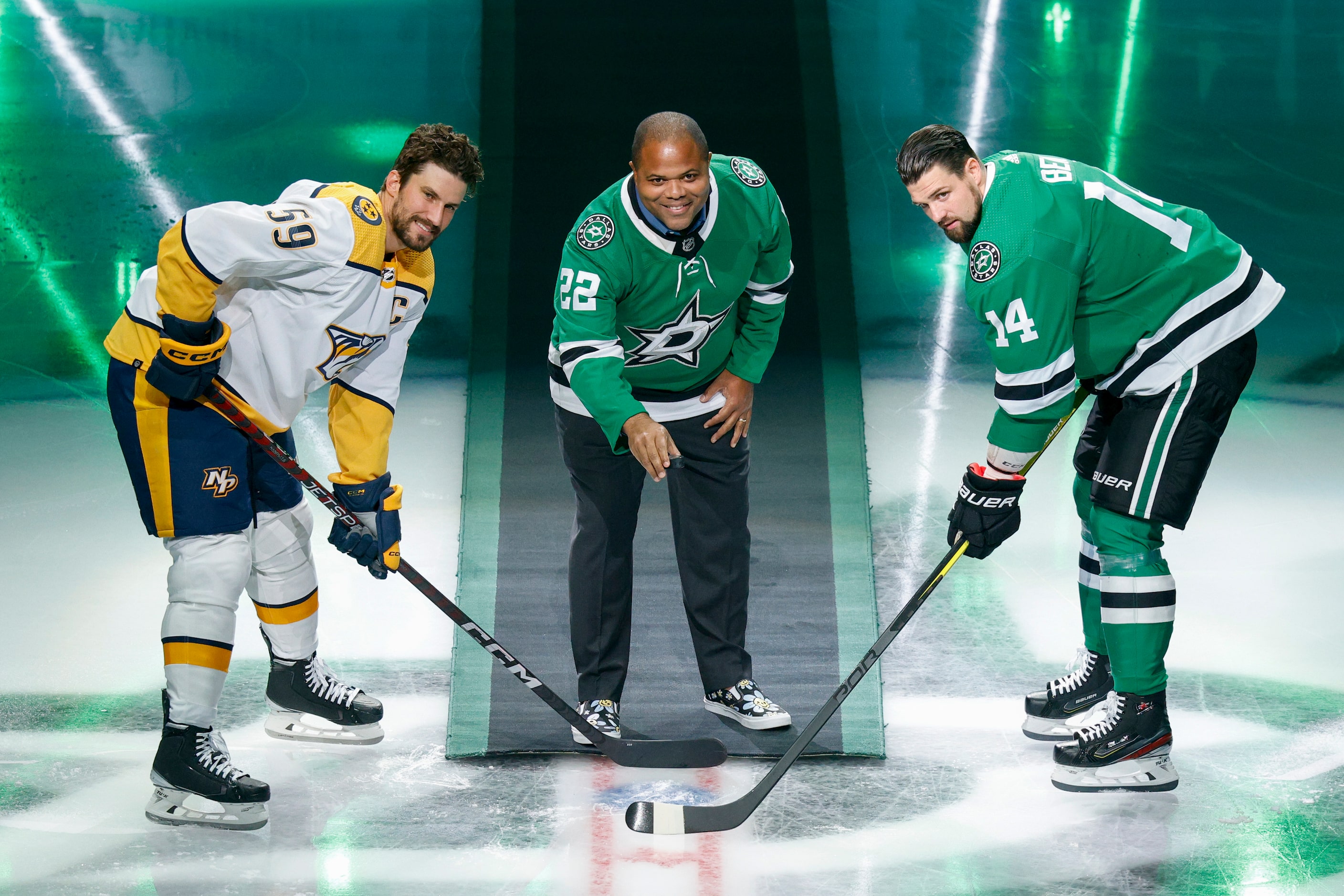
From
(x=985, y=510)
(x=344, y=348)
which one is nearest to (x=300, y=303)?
(x=344, y=348)

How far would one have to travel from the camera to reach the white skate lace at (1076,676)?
3287mm

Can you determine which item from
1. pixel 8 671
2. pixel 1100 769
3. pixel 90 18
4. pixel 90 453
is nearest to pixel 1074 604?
pixel 1100 769

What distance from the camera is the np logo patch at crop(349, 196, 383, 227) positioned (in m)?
2.89

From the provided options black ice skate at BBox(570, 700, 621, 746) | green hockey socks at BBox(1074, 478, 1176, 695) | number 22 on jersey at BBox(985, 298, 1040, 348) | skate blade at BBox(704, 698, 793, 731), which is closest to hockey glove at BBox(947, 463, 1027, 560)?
green hockey socks at BBox(1074, 478, 1176, 695)

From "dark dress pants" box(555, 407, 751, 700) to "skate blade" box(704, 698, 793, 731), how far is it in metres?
0.07

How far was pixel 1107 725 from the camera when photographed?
304 cm

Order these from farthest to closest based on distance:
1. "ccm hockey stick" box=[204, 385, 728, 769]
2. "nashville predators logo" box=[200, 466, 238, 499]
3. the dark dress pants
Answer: the dark dress pants → "ccm hockey stick" box=[204, 385, 728, 769] → "nashville predators logo" box=[200, 466, 238, 499]

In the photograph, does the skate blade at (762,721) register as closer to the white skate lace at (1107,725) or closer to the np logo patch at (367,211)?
the white skate lace at (1107,725)

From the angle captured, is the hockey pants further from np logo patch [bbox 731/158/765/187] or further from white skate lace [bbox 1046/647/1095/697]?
white skate lace [bbox 1046/647/1095/697]

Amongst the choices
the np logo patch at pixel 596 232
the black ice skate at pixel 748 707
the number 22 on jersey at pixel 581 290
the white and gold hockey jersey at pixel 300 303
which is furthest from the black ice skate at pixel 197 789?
the np logo patch at pixel 596 232

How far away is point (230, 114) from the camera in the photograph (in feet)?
20.6

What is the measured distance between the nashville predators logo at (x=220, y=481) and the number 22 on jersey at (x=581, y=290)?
0.81 m

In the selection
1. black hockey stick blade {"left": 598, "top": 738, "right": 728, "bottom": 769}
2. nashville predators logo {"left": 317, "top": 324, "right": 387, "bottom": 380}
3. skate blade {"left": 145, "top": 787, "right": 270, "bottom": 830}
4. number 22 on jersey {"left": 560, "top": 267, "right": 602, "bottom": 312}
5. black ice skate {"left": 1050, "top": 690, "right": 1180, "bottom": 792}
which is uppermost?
number 22 on jersey {"left": 560, "top": 267, "right": 602, "bottom": 312}

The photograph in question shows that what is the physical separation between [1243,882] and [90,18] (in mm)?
6760
